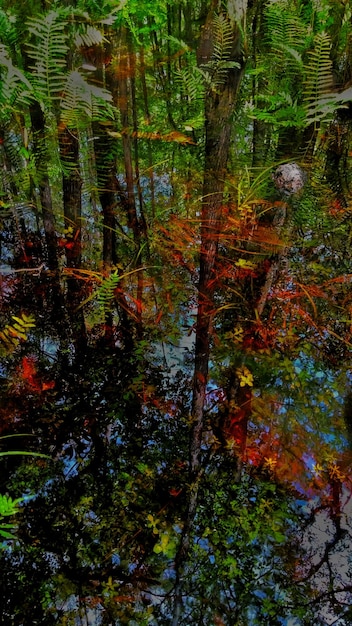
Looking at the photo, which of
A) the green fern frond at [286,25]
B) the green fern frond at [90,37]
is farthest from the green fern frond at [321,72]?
the green fern frond at [90,37]

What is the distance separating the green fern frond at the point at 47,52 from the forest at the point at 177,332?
0.07 ft

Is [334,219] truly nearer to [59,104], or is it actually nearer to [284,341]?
[284,341]

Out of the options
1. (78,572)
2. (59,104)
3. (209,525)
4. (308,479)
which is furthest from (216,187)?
(78,572)

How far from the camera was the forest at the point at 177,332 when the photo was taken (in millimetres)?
1341

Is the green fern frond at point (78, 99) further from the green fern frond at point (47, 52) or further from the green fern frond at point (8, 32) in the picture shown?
the green fern frond at point (8, 32)

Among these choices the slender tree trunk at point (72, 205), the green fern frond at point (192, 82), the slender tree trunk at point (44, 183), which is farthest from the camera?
the green fern frond at point (192, 82)

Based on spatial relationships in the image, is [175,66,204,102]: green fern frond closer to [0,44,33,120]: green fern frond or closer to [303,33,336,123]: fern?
[303,33,336,123]: fern

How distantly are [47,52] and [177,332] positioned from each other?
1781mm

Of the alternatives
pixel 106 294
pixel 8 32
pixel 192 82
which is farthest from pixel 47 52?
pixel 106 294

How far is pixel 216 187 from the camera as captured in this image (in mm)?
2830

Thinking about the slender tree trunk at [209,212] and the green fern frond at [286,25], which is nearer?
the slender tree trunk at [209,212]

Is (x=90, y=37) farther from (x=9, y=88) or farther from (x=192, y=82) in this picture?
(x=192, y=82)

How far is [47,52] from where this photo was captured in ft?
7.20

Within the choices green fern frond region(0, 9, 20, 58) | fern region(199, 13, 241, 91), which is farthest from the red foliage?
fern region(199, 13, 241, 91)
